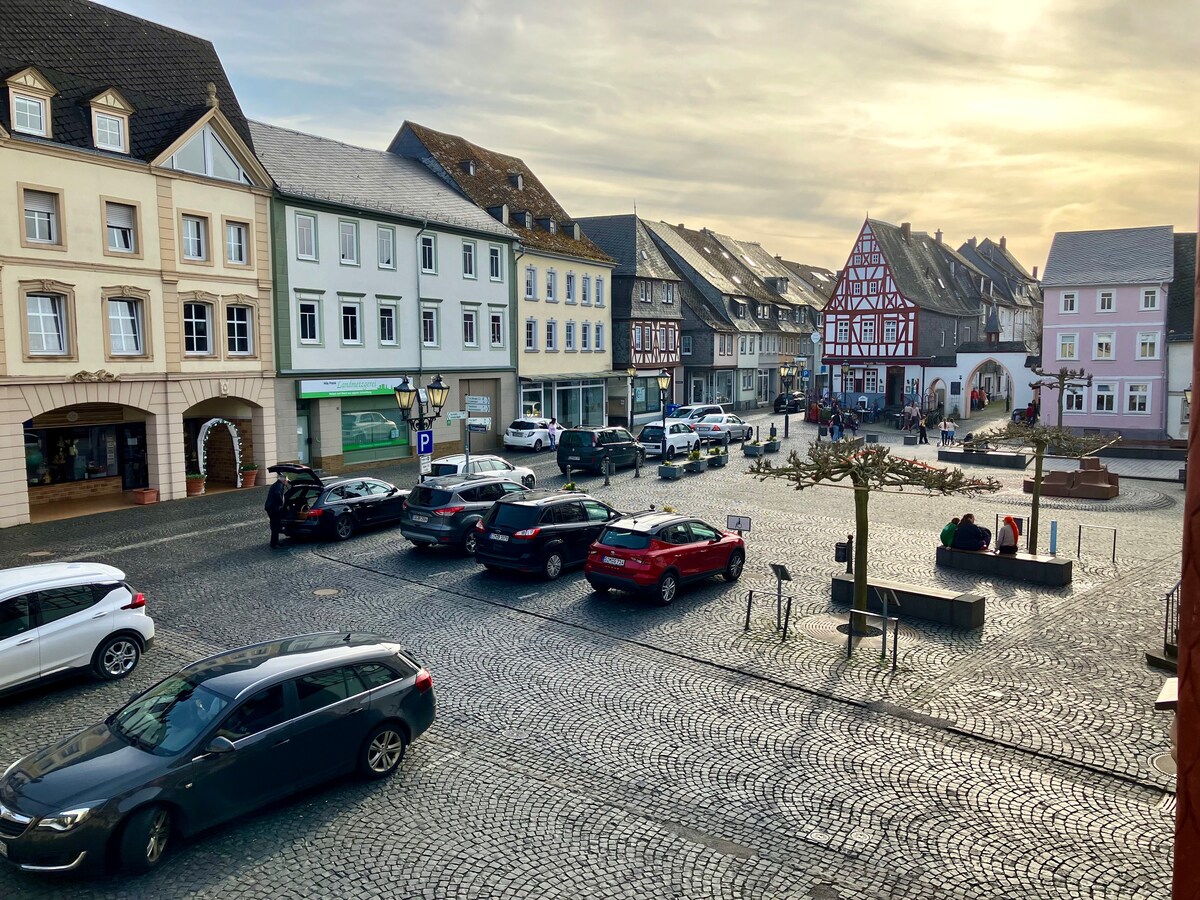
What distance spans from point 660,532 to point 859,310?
177 feet

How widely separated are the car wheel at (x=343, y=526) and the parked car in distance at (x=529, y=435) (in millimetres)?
18792

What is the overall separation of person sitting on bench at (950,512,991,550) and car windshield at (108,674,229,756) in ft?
52.8

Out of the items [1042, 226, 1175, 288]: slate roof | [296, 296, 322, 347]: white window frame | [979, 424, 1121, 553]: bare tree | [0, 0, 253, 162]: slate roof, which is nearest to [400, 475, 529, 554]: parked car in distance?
[979, 424, 1121, 553]: bare tree

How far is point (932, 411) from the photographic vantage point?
60.2 metres

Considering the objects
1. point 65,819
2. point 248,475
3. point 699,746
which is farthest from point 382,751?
point 248,475

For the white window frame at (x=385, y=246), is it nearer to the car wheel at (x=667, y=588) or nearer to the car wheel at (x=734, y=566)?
the car wheel at (x=734, y=566)

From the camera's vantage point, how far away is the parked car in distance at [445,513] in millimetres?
21250

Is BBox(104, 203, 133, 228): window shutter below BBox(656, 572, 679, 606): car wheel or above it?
above

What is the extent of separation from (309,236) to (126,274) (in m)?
7.90

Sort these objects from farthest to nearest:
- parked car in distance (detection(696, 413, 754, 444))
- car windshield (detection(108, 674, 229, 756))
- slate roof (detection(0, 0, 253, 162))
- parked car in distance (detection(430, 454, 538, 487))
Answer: parked car in distance (detection(696, 413, 754, 444)), parked car in distance (detection(430, 454, 538, 487)), slate roof (detection(0, 0, 253, 162)), car windshield (detection(108, 674, 229, 756))

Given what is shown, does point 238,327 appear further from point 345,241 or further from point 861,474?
point 861,474

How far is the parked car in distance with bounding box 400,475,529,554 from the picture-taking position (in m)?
21.2

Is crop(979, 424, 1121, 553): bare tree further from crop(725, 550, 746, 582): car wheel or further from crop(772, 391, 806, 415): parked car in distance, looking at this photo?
crop(772, 391, 806, 415): parked car in distance

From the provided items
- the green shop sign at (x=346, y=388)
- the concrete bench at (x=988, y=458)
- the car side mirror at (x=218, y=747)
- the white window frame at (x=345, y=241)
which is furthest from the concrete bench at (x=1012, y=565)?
the white window frame at (x=345, y=241)
